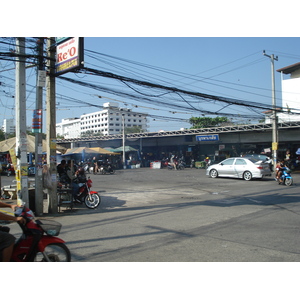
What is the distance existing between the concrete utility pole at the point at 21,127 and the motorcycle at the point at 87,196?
6.78 feet

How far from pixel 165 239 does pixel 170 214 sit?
9.41ft

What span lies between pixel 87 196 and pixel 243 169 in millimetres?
12603

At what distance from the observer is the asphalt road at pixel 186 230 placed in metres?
5.04

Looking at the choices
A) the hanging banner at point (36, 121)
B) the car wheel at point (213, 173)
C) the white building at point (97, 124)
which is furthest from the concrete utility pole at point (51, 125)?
the white building at point (97, 124)

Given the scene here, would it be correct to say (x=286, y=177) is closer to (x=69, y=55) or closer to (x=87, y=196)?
(x=87, y=196)

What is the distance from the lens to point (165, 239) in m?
6.05

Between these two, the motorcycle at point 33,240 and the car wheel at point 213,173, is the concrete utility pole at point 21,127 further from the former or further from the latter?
the car wheel at point 213,173

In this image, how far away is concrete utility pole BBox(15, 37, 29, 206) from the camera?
8945 millimetres

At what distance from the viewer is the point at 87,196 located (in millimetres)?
10438

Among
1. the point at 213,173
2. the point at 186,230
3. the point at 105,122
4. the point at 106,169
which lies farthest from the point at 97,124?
the point at 186,230

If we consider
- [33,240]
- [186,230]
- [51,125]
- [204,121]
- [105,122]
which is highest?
[105,122]

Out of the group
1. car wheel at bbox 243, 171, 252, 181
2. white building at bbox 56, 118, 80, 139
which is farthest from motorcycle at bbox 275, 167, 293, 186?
white building at bbox 56, 118, 80, 139

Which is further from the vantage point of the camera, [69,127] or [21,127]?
[69,127]

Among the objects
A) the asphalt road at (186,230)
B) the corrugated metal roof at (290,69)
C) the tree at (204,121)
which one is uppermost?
the corrugated metal roof at (290,69)
